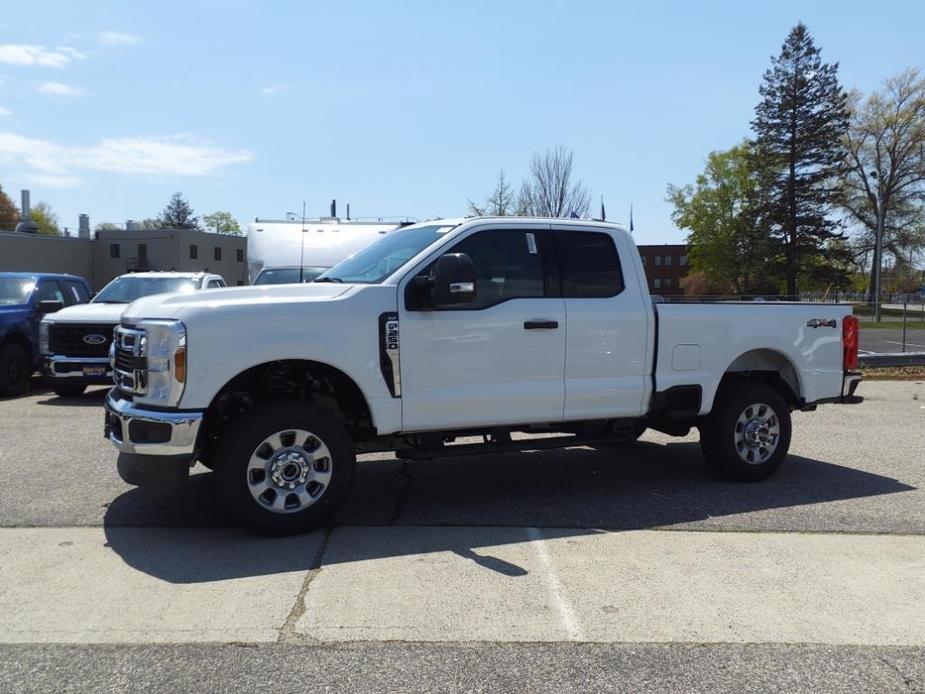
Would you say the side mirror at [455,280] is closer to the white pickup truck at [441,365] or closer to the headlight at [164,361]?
the white pickup truck at [441,365]

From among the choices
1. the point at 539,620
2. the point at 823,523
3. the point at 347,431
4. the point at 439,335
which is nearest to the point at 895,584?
the point at 823,523

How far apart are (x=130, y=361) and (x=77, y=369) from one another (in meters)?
6.83

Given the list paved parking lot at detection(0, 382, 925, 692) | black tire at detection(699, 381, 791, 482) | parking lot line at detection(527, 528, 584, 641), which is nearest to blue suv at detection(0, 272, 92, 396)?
paved parking lot at detection(0, 382, 925, 692)

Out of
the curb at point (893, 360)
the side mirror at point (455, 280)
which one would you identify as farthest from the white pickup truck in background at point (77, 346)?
the curb at point (893, 360)

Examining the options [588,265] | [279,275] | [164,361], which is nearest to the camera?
[164,361]

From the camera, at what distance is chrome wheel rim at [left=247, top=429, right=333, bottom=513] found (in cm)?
509

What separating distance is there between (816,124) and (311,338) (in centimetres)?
5546

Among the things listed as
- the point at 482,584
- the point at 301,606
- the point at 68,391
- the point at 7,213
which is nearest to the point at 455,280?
the point at 482,584

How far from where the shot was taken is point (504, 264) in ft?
19.5

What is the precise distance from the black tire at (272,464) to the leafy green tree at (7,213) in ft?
324

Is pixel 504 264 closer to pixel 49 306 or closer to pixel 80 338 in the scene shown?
pixel 80 338

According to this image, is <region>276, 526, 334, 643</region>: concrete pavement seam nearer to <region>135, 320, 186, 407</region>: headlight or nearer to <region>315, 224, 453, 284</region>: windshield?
<region>135, 320, 186, 407</region>: headlight

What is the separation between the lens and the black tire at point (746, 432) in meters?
6.71

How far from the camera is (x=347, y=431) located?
5594 mm
